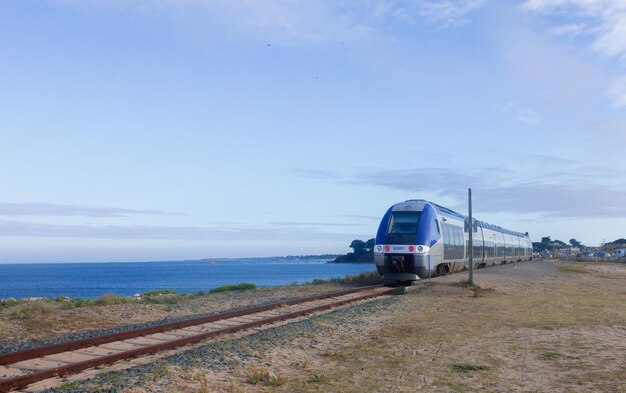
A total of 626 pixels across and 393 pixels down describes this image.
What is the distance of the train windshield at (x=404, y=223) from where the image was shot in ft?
90.7

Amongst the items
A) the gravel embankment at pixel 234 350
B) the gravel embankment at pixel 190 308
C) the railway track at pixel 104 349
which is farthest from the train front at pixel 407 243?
the railway track at pixel 104 349

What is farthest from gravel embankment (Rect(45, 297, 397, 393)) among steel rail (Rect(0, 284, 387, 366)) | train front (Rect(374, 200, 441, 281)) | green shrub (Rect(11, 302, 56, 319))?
train front (Rect(374, 200, 441, 281))

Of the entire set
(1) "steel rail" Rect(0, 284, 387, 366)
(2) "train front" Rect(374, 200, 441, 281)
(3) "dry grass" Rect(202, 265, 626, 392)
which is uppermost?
(2) "train front" Rect(374, 200, 441, 281)

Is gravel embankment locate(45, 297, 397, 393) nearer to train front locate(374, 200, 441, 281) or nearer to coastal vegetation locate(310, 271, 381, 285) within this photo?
train front locate(374, 200, 441, 281)

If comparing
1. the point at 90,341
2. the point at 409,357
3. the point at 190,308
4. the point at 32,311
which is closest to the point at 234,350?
the point at 90,341

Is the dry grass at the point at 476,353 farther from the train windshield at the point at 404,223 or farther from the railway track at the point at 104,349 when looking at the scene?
the train windshield at the point at 404,223

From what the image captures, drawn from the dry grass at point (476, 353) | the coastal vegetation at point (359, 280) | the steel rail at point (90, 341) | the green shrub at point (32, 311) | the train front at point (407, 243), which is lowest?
the dry grass at point (476, 353)

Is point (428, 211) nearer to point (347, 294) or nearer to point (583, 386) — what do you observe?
point (347, 294)

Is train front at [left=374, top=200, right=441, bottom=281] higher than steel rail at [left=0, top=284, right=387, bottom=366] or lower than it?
higher

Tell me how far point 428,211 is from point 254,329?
1594cm

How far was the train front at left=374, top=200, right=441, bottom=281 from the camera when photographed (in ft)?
88.7

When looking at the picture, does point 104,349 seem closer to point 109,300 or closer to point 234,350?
point 234,350


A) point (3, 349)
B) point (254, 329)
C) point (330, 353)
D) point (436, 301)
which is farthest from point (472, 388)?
point (436, 301)

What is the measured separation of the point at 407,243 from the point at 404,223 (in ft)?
3.86
